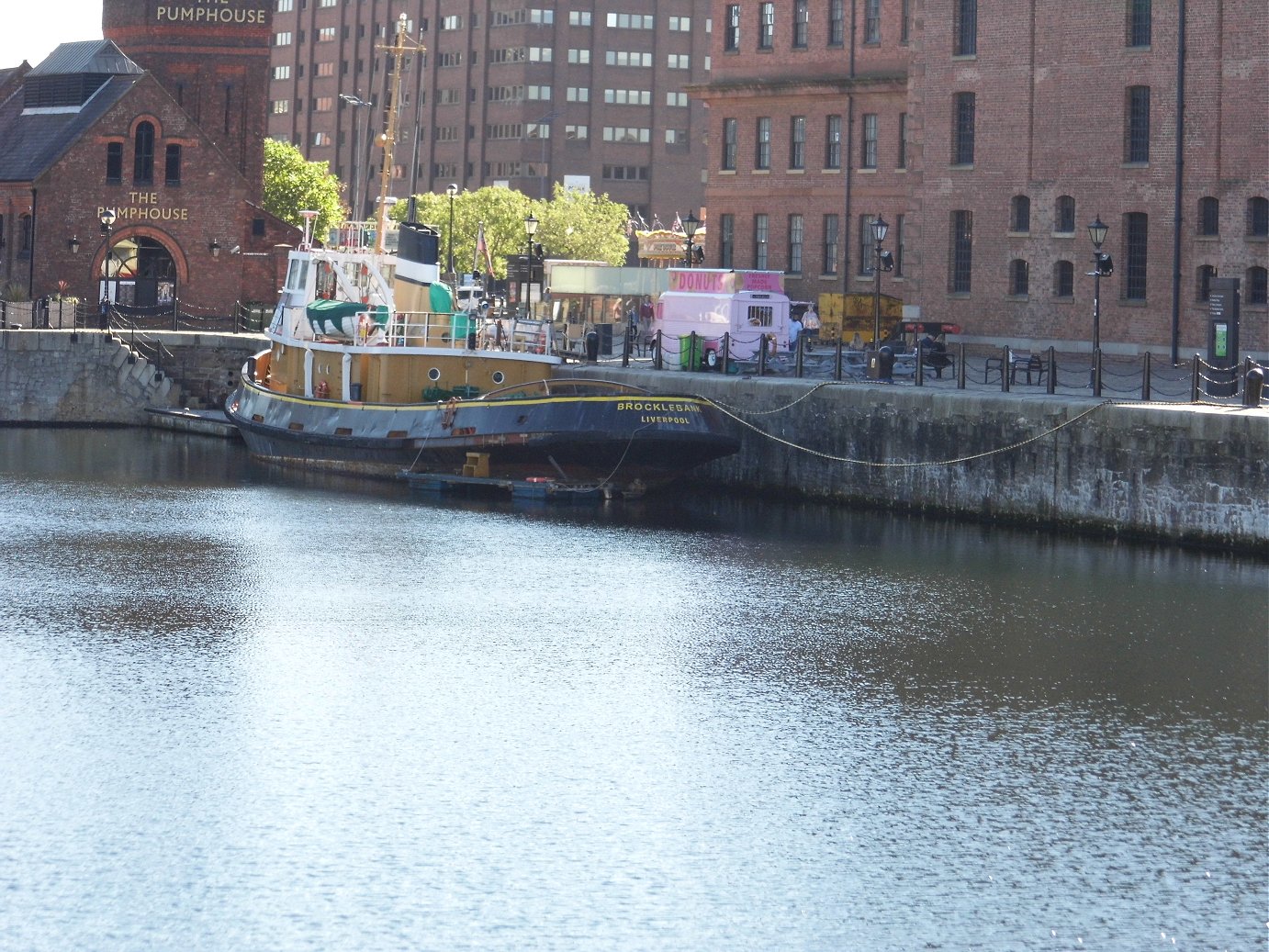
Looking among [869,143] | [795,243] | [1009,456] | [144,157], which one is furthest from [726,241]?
[1009,456]

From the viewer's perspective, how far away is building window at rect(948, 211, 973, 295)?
2074 inches

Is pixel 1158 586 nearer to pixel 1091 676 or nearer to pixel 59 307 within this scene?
pixel 1091 676

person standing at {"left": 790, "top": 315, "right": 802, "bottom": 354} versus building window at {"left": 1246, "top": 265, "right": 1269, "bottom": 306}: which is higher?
building window at {"left": 1246, "top": 265, "right": 1269, "bottom": 306}

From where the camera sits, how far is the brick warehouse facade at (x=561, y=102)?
134750 mm

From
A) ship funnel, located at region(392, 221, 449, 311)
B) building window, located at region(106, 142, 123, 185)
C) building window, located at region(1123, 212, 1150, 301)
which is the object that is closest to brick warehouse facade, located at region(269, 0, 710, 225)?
building window, located at region(106, 142, 123, 185)

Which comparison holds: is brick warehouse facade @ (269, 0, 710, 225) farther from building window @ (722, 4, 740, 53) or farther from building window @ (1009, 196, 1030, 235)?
building window @ (1009, 196, 1030, 235)

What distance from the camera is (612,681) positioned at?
2048cm

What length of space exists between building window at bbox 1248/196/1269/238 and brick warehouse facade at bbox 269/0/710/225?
90.8 m

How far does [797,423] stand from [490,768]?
755 inches

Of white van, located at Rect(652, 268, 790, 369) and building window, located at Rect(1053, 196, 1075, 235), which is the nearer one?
white van, located at Rect(652, 268, 790, 369)

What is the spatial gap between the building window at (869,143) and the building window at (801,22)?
11.7 ft

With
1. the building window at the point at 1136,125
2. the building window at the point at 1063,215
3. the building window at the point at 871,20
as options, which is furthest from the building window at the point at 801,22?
the building window at the point at 1136,125

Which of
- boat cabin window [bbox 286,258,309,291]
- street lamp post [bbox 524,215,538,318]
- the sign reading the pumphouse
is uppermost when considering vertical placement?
the sign reading the pumphouse

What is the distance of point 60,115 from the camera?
201 ft
